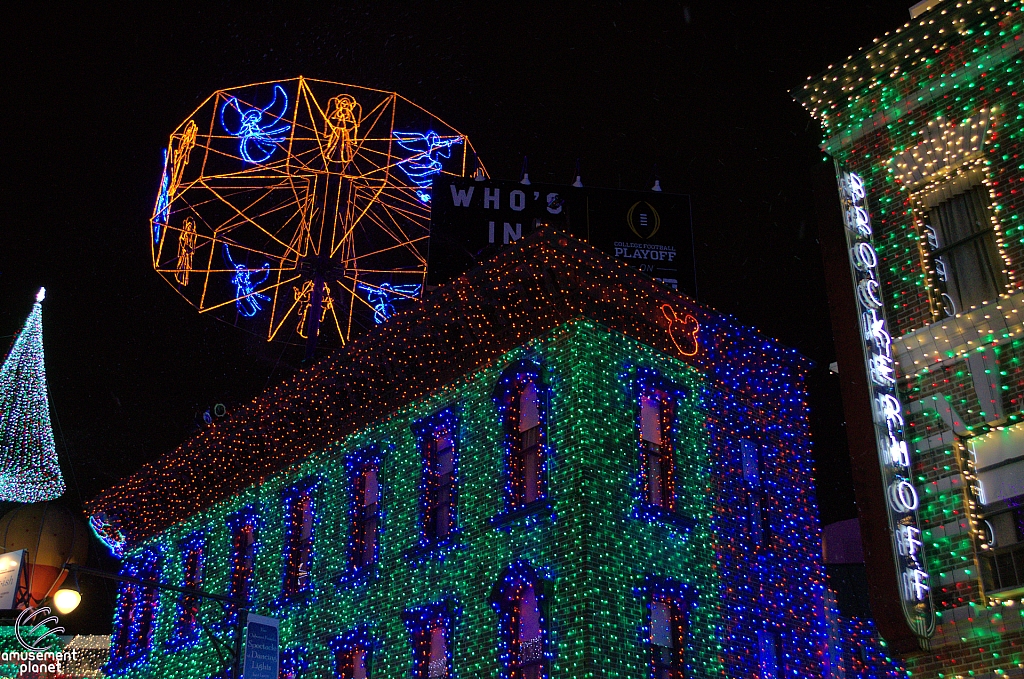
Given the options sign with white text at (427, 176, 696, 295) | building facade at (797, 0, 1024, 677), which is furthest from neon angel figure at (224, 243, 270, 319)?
building facade at (797, 0, 1024, 677)

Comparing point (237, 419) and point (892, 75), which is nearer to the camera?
point (892, 75)

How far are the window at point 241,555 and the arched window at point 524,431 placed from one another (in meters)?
8.84

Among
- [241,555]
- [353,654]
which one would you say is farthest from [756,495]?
[241,555]

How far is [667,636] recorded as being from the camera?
17.5 metres

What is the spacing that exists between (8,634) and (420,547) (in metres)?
22.7

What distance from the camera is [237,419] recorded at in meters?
24.9

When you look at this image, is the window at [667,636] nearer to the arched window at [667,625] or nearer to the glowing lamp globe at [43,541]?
the arched window at [667,625]

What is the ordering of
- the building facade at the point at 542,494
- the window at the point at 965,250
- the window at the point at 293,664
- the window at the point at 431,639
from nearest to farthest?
the window at the point at 965,250, the building facade at the point at 542,494, the window at the point at 431,639, the window at the point at 293,664

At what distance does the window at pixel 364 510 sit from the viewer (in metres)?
21.5

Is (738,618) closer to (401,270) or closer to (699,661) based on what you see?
Answer: (699,661)

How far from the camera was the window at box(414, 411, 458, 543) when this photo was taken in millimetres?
19859

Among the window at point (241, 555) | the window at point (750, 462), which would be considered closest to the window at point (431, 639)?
the window at point (241, 555)

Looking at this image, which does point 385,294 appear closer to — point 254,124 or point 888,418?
point 254,124

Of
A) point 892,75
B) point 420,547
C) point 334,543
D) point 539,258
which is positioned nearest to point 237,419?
point 334,543
